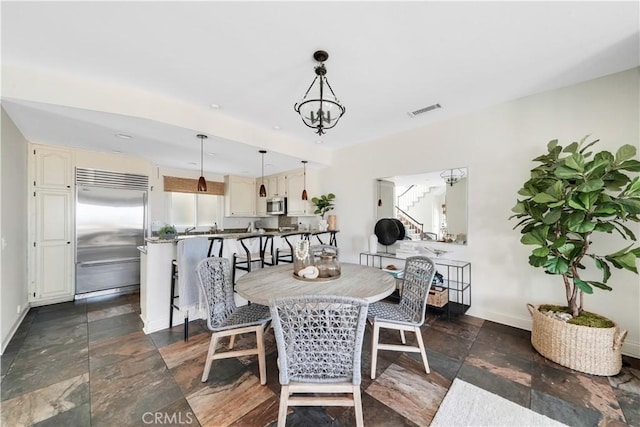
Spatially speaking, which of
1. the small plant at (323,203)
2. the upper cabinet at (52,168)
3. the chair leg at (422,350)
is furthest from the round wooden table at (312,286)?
the upper cabinet at (52,168)

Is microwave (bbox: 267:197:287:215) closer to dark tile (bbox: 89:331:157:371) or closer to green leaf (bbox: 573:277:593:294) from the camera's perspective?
dark tile (bbox: 89:331:157:371)

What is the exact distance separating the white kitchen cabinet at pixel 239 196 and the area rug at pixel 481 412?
5523mm

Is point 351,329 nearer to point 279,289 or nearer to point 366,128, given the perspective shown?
point 279,289

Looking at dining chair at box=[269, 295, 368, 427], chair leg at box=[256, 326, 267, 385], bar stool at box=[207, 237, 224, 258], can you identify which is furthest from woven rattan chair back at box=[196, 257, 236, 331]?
bar stool at box=[207, 237, 224, 258]

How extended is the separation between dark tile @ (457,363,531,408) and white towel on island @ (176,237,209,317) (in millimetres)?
2711

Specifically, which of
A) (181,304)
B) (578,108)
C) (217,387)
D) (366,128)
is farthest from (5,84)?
(578,108)

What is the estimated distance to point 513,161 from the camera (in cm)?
281

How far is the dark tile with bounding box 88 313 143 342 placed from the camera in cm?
267

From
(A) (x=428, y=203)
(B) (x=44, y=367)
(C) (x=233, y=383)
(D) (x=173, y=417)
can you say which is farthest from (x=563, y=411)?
(B) (x=44, y=367)

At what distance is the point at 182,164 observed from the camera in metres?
5.07

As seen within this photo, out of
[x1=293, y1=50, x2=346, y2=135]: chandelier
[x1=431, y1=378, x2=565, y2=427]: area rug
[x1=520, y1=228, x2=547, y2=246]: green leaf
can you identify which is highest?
[x1=293, y1=50, x2=346, y2=135]: chandelier

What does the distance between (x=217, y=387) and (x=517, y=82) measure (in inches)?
155

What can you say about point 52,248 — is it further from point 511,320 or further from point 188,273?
point 511,320

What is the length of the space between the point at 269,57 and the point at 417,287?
2.35m
